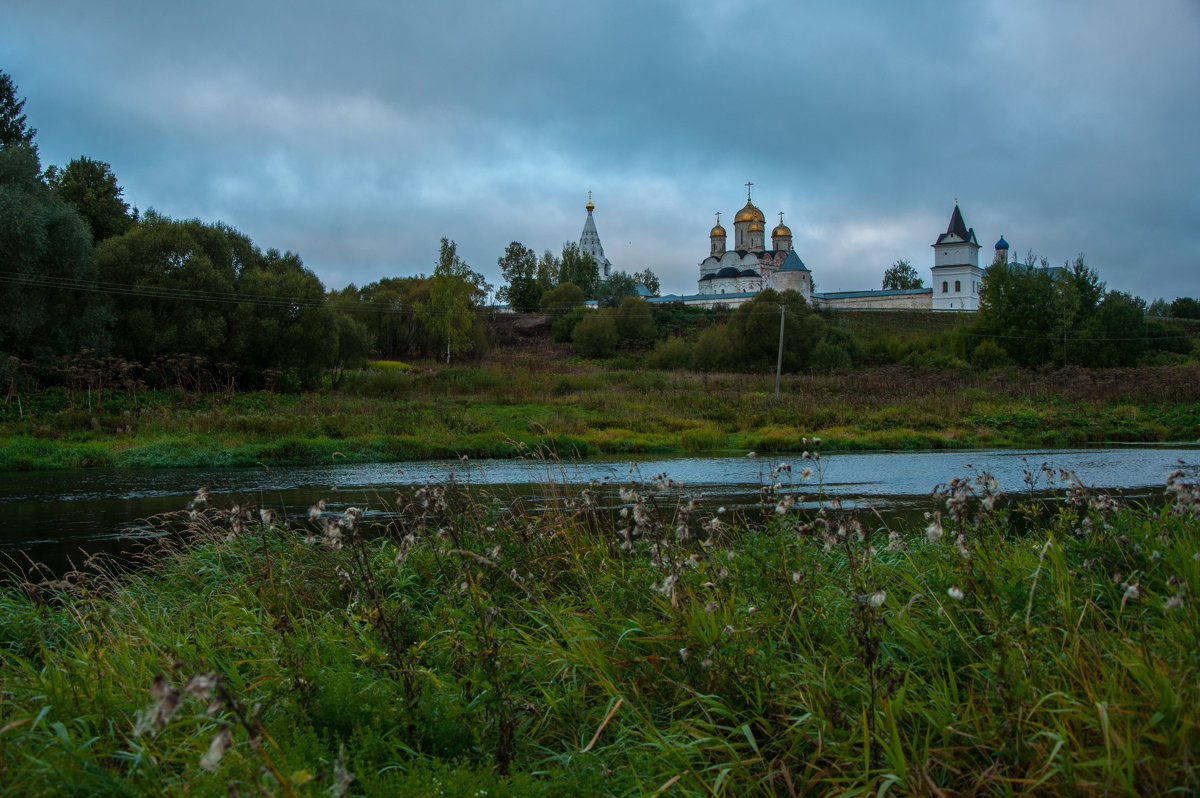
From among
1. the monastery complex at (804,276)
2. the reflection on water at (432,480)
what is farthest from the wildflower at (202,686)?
the monastery complex at (804,276)

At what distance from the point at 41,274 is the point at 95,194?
17252 millimetres

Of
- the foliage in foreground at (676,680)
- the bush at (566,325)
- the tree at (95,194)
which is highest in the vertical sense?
the tree at (95,194)

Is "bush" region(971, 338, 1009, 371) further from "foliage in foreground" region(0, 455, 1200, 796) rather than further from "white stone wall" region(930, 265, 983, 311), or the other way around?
"white stone wall" region(930, 265, 983, 311)

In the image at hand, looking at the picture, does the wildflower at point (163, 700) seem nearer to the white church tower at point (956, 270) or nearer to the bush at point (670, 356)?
the bush at point (670, 356)

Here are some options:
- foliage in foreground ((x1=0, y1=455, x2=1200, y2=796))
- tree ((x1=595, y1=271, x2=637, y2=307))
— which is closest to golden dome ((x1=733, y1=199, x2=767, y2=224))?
tree ((x1=595, y1=271, x2=637, y2=307))

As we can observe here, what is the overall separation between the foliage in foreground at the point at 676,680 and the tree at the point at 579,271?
318ft

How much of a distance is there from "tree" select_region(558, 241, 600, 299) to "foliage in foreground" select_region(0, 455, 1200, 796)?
318ft

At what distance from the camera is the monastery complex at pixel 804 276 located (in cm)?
9688

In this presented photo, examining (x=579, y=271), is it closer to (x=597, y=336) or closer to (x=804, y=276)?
(x=804, y=276)

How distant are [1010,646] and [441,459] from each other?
20.4 metres

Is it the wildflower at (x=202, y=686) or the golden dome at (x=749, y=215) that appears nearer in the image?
the wildflower at (x=202, y=686)

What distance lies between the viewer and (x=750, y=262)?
10688 cm

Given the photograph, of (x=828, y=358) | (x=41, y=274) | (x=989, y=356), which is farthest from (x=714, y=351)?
(x=41, y=274)

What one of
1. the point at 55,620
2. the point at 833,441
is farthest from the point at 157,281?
the point at 55,620
